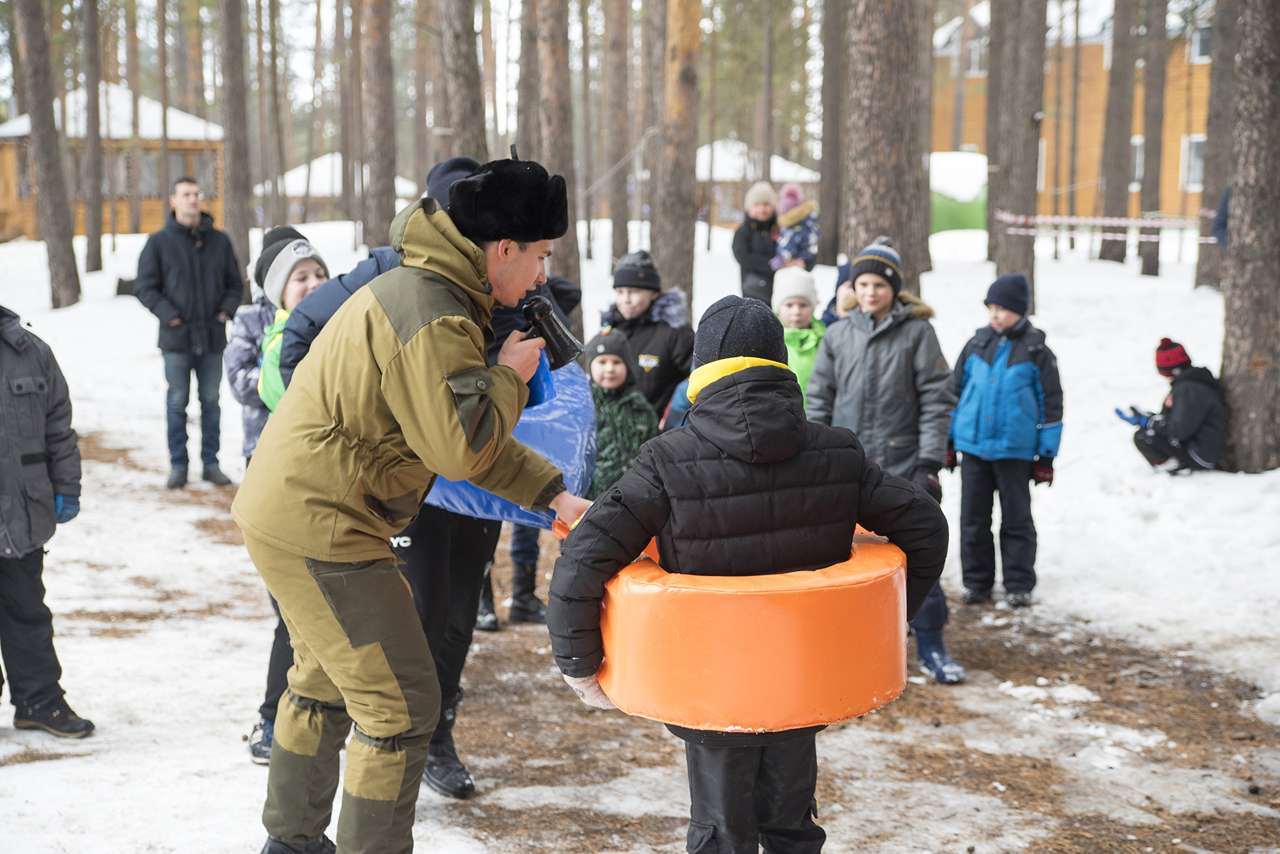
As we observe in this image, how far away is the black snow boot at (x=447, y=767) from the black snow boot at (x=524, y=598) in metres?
2.21

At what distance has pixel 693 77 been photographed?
14.3m

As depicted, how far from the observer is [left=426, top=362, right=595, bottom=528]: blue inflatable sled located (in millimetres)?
4004

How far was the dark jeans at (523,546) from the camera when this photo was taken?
6.84 m

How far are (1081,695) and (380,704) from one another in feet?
11.9

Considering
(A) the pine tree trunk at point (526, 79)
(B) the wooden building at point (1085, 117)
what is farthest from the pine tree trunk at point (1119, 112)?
(B) the wooden building at point (1085, 117)

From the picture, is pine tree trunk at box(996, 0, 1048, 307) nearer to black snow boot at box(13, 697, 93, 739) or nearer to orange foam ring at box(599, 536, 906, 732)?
black snow boot at box(13, 697, 93, 739)

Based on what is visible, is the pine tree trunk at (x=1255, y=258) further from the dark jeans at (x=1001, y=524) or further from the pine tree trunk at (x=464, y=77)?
the pine tree trunk at (x=464, y=77)

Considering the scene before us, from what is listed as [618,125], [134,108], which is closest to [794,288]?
[618,125]

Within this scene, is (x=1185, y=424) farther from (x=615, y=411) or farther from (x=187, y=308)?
(x=187, y=308)

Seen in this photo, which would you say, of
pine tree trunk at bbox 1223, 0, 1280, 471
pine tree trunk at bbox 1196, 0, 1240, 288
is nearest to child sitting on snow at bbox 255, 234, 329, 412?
pine tree trunk at bbox 1223, 0, 1280, 471

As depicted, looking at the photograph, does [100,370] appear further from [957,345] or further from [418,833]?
[418,833]

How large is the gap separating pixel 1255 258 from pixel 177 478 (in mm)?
8060

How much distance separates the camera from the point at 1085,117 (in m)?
44.6

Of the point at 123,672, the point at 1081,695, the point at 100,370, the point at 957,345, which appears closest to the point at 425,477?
the point at 123,672
